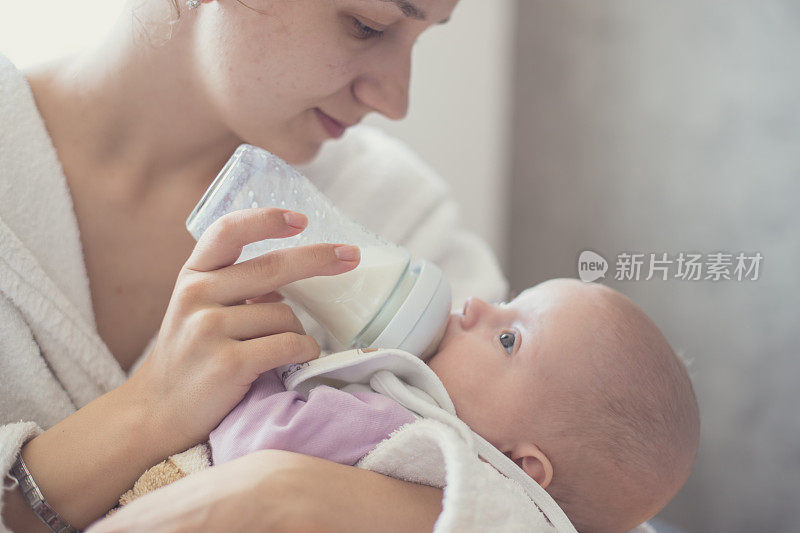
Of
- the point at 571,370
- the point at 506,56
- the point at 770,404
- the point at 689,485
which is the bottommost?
the point at 689,485

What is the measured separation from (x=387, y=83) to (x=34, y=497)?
64 centimetres

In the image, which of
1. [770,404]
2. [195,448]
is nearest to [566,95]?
[770,404]

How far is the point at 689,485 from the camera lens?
4.55ft

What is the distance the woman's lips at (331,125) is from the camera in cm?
94

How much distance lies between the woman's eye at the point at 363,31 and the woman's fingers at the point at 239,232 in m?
0.27

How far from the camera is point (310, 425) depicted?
26.0 inches

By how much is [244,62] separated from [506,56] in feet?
3.94

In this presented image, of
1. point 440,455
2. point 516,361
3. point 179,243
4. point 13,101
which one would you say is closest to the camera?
point 440,455

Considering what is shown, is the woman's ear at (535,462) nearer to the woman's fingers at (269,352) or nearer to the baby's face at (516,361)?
the baby's face at (516,361)

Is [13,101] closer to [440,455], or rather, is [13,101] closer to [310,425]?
[310,425]

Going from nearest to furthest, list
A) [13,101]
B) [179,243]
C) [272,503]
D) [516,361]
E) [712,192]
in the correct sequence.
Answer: [272,503] < [516,361] < [13,101] < [179,243] < [712,192]

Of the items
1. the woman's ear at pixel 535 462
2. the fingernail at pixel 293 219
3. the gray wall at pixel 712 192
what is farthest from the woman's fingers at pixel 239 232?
the gray wall at pixel 712 192

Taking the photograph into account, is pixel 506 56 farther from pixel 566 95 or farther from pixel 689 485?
pixel 689 485

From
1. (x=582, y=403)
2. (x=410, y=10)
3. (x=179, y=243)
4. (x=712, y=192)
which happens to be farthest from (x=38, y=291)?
(x=712, y=192)
